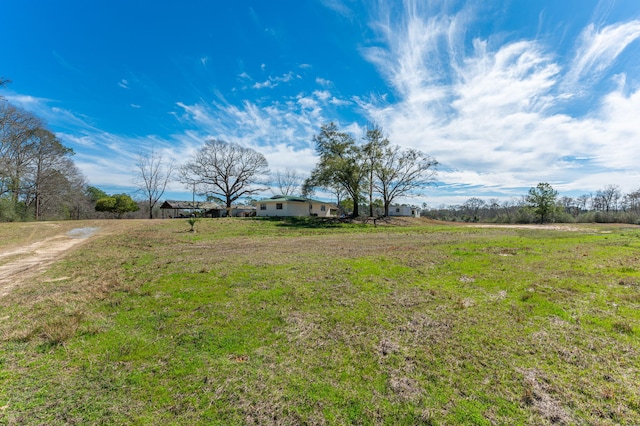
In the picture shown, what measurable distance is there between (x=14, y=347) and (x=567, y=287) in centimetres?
986

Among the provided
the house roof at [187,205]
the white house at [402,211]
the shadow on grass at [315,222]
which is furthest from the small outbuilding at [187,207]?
the white house at [402,211]

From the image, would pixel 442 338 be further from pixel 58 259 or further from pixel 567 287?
pixel 58 259

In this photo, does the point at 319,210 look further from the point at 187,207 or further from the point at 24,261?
the point at 24,261

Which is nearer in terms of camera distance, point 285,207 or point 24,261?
point 24,261

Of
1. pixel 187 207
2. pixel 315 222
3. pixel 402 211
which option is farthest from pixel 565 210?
pixel 187 207

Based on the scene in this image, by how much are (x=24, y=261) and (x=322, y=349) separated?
11.3 metres

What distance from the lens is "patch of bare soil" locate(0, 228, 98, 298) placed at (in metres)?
6.25

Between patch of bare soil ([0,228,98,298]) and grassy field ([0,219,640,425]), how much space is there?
490 millimetres

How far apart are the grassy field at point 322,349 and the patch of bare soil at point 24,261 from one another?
1.61ft

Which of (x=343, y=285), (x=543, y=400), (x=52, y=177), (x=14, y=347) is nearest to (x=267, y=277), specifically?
(x=343, y=285)

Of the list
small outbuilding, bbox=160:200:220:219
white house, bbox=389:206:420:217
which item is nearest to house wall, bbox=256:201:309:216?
small outbuilding, bbox=160:200:220:219

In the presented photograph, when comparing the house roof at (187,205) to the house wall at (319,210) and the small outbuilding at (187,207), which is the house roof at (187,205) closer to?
the small outbuilding at (187,207)

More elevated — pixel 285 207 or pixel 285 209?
pixel 285 207

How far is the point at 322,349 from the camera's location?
3348 millimetres
